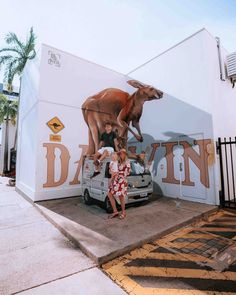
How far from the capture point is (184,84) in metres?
7.70

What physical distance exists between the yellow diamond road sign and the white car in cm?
229

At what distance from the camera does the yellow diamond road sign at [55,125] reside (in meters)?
7.78

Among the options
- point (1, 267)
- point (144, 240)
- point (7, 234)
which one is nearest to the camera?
point (1, 267)

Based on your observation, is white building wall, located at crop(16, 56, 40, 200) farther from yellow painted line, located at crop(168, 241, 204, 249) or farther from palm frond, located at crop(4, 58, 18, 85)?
yellow painted line, located at crop(168, 241, 204, 249)

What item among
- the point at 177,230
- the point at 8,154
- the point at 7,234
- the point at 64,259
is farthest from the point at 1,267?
the point at 8,154

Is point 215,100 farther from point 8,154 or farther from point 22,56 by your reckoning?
point 8,154

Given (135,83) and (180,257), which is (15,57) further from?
(180,257)

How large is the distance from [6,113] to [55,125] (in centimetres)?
1562

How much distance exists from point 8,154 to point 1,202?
16200mm
